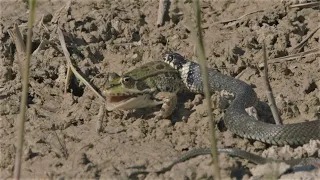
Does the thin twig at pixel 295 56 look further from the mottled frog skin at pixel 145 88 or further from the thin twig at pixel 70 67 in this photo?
the thin twig at pixel 70 67

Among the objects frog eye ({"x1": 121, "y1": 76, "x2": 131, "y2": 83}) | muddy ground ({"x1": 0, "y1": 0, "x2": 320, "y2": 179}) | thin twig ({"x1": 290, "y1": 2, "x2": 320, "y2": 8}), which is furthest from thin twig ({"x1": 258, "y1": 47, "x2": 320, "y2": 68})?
frog eye ({"x1": 121, "y1": 76, "x2": 131, "y2": 83})

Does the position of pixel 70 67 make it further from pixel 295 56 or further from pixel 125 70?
pixel 295 56

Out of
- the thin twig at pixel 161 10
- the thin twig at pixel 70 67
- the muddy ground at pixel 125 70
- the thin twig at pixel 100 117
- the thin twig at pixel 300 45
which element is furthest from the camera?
the thin twig at pixel 161 10

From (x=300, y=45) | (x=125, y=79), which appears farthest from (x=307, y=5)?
(x=125, y=79)

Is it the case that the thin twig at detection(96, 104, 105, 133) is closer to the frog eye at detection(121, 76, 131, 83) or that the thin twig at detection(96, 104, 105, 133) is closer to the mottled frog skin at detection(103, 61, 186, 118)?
the mottled frog skin at detection(103, 61, 186, 118)

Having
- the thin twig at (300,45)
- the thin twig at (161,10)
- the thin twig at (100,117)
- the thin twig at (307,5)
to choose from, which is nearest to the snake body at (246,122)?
the thin twig at (300,45)

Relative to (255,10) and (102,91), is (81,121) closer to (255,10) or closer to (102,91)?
(102,91)
